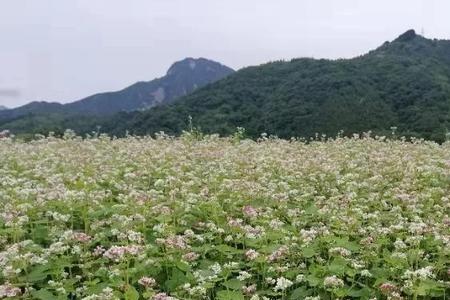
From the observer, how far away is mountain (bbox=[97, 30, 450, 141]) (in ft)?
149

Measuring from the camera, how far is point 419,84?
61.5 meters

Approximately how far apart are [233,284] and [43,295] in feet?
5.79

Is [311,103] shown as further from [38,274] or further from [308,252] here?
[38,274]

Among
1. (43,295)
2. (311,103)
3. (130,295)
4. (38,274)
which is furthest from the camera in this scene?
(311,103)

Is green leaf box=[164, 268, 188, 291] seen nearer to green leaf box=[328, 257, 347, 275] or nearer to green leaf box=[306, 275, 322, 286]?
green leaf box=[306, 275, 322, 286]

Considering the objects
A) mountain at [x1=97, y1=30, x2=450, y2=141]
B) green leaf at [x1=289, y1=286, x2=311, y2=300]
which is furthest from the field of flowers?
mountain at [x1=97, y1=30, x2=450, y2=141]

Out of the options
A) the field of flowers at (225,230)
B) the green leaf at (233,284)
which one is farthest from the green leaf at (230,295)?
the green leaf at (233,284)

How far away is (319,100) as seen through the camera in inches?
2643

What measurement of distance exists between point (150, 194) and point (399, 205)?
3.35 metres

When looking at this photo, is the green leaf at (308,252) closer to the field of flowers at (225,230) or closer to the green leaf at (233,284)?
the field of flowers at (225,230)

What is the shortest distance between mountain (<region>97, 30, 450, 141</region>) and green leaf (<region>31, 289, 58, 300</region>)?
68.4ft

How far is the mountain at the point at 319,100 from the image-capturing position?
45375 millimetres

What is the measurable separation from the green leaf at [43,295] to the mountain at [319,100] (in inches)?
820

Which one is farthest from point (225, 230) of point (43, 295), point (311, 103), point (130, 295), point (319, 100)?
point (319, 100)
